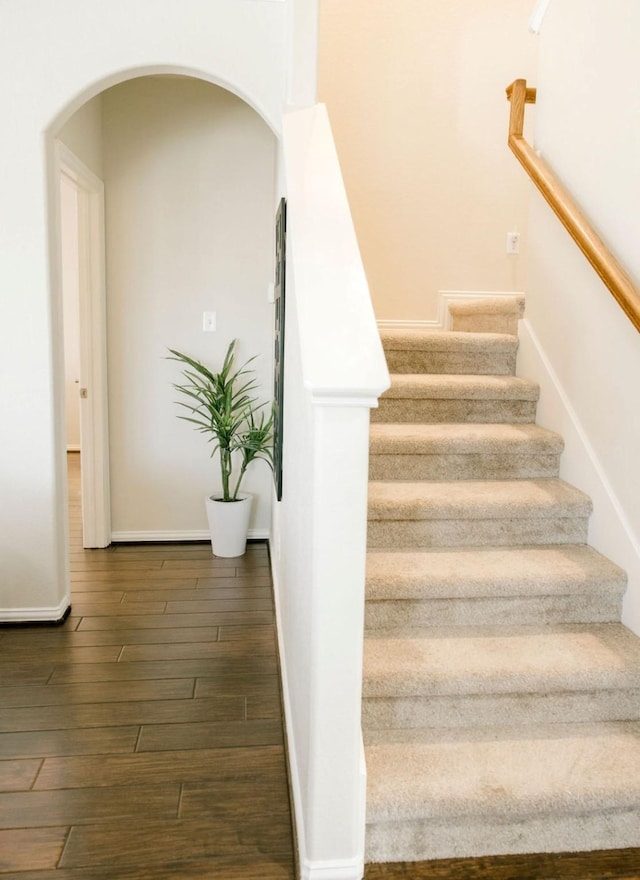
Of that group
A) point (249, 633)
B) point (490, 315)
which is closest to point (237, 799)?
point (249, 633)

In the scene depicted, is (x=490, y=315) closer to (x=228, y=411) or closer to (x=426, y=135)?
(x=426, y=135)

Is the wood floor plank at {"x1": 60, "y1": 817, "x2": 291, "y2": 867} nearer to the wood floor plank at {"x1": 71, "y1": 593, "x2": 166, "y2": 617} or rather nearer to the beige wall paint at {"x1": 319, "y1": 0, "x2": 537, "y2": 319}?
the wood floor plank at {"x1": 71, "y1": 593, "x2": 166, "y2": 617}

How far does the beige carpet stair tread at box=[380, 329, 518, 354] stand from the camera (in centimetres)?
296

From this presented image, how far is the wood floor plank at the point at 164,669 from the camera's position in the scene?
103 inches

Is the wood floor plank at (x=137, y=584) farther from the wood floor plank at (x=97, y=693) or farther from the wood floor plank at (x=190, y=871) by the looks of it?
the wood floor plank at (x=190, y=871)

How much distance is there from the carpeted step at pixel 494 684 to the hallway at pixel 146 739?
43 cm

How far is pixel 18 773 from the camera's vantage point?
6.79 feet

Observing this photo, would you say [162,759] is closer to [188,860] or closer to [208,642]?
[188,860]

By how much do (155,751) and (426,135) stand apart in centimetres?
334

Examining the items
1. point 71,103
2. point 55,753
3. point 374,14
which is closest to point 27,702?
point 55,753

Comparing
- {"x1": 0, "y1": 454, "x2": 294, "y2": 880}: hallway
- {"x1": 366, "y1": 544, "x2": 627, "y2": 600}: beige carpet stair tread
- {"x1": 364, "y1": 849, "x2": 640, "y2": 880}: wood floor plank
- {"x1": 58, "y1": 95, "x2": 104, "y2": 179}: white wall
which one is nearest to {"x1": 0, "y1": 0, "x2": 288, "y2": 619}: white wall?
{"x1": 58, "y1": 95, "x2": 104, "y2": 179}: white wall

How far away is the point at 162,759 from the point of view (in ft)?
7.04

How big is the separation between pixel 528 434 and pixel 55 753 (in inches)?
73.9

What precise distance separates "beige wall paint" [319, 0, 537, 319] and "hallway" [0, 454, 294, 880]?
199cm
